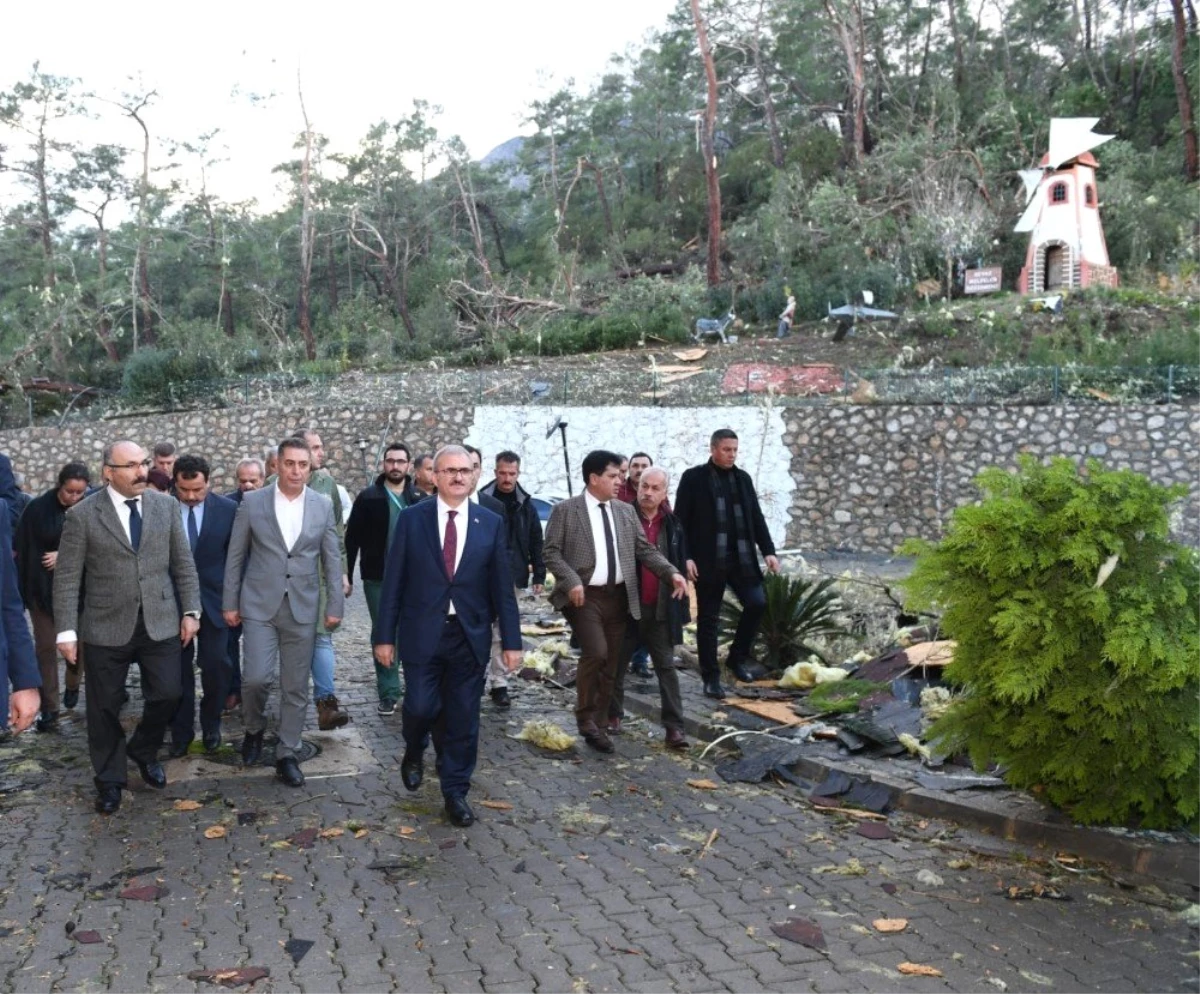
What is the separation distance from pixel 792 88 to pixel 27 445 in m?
31.9

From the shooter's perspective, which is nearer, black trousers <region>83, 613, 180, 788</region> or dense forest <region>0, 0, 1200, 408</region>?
black trousers <region>83, 613, 180, 788</region>

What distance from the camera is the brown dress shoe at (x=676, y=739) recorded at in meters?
7.93

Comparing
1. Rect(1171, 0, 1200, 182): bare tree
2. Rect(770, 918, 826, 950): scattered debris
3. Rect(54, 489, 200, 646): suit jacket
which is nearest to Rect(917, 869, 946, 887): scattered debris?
Rect(770, 918, 826, 950): scattered debris

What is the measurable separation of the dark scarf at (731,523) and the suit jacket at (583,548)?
125 centimetres

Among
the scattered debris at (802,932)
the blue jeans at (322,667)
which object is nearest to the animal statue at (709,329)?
the blue jeans at (322,667)

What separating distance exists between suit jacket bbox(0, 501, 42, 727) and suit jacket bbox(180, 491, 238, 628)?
2.52 meters

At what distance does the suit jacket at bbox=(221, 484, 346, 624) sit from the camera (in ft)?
23.4

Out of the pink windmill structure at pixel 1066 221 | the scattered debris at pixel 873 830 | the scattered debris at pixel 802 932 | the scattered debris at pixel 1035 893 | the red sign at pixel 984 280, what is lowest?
the scattered debris at pixel 873 830

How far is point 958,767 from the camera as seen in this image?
711cm

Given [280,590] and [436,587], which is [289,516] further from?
[436,587]

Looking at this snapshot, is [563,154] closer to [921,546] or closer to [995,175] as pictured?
[995,175]

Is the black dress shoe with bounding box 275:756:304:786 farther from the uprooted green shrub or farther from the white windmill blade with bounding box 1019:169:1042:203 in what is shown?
the white windmill blade with bounding box 1019:169:1042:203

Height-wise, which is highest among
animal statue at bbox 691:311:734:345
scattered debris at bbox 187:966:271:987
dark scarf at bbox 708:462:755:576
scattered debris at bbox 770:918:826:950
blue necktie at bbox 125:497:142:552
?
animal statue at bbox 691:311:734:345

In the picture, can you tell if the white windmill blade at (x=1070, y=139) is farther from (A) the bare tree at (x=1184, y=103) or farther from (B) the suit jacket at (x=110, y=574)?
(B) the suit jacket at (x=110, y=574)
